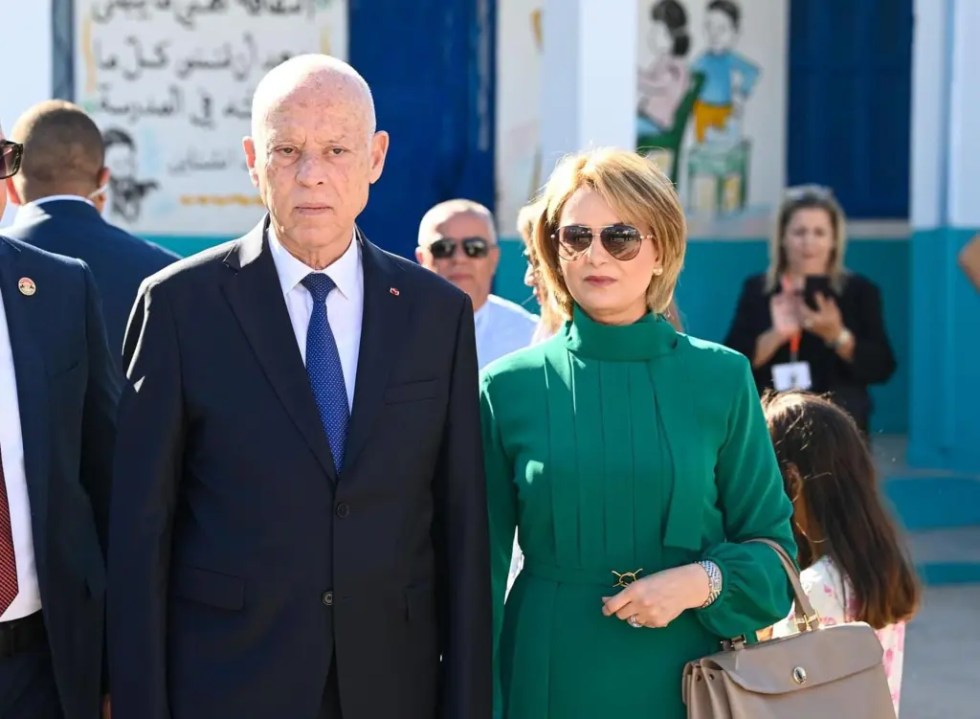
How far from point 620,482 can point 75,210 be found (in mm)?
2120

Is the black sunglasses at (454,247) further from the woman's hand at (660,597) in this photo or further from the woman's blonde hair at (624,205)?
the woman's hand at (660,597)

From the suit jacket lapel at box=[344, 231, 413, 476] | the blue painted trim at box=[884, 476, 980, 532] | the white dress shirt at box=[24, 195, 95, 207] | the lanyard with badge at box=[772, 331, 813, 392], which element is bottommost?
the blue painted trim at box=[884, 476, 980, 532]

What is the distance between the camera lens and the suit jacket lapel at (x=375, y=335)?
2.61 meters

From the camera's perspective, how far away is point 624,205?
290 centimetres

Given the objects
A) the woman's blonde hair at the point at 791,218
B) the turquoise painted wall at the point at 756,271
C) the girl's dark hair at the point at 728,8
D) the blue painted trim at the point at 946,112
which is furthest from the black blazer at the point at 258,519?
the girl's dark hair at the point at 728,8

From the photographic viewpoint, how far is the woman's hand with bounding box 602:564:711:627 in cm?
272

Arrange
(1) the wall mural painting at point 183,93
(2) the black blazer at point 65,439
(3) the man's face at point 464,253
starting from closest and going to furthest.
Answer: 1. (2) the black blazer at point 65,439
2. (3) the man's face at point 464,253
3. (1) the wall mural painting at point 183,93

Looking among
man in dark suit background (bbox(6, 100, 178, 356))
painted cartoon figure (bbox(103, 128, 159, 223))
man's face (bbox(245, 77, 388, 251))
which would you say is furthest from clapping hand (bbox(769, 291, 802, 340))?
painted cartoon figure (bbox(103, 128, 159, 223))

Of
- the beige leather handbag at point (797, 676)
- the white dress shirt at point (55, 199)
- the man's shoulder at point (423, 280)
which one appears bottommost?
the beige leather handbag at point (797, 676)

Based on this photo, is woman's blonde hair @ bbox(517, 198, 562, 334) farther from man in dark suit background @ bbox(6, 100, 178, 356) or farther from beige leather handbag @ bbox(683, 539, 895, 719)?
man in dark suit background @ bbox(6, 100, 178, 356)

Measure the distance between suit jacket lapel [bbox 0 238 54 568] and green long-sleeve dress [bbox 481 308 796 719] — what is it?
0.80 metres

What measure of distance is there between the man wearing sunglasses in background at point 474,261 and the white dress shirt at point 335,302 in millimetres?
2205

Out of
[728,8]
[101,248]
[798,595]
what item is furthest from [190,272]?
[728,8]

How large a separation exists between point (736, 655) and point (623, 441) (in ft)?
1.39
